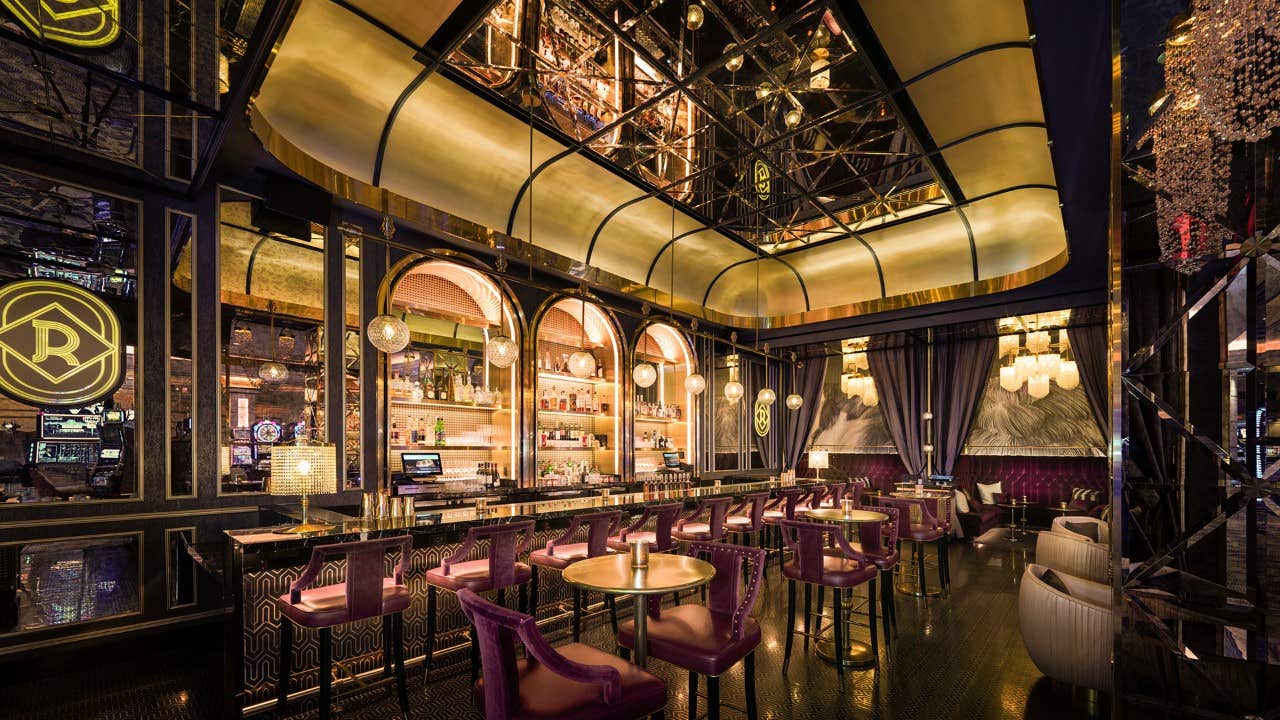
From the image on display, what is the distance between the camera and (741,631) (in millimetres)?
2529

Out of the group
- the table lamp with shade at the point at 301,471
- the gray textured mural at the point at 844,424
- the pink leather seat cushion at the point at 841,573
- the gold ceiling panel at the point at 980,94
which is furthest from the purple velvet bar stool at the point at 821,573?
the gray textured mural at the point at 844,424

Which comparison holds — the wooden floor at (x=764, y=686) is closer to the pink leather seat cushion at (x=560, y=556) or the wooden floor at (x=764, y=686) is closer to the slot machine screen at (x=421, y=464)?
the pink leather seat cushion at (x=560, y=556)

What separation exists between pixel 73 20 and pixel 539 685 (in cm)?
427

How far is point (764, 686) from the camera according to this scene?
3.36 meters

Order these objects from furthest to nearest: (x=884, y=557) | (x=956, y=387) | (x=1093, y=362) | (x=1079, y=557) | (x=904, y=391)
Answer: (x=904, y=391) → (x=956, y=387) → (x=1093, y=362) → (x=1079, y=557) → (x=884, y=557)

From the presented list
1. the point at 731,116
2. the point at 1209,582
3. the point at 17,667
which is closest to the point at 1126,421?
the point at 1209,582

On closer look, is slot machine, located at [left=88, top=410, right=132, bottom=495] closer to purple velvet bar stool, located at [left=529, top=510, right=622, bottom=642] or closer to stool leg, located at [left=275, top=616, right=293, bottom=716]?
stool leg, located at [left=275, top=616, right=293, bottom=716]

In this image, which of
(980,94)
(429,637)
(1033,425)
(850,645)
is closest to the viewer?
(429,637)

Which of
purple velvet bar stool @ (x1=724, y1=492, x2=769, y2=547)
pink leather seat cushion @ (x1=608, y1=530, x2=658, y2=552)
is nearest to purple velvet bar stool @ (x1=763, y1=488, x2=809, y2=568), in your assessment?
purple velvet bar stool @ (x1=724, y1=492, x2=769, y2=547)

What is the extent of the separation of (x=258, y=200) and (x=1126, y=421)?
5710 millimetres

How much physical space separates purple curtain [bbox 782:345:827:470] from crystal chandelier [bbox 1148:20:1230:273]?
860 centimetres

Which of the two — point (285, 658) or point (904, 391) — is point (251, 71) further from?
point (904, 391)

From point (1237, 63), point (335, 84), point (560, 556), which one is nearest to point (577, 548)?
point (560, 556)

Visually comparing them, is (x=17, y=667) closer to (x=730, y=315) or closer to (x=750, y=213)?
(x=750, y=213)
